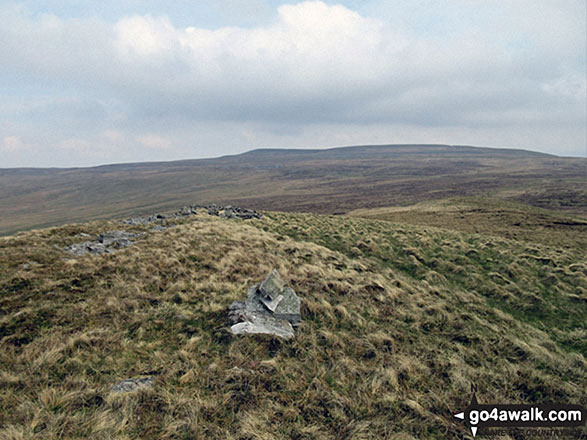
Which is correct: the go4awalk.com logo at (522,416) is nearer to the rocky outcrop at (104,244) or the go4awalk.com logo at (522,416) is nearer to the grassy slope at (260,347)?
the grassy slope at (260,347)

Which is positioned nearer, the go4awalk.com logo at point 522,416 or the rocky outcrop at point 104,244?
the go4awalk.com logo at point 522,416

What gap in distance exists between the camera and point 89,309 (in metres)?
7.47

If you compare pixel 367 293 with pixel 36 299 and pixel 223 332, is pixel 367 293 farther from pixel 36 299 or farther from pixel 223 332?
pixel 36 299

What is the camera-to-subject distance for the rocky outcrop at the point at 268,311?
23.3 ft

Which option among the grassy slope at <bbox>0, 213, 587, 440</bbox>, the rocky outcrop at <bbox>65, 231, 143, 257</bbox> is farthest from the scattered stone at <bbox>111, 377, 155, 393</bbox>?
the rocky outcrop at <bbox>65, 231, 143, 257</bbox>

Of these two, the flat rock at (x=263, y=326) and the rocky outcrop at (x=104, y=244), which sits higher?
the rocky outcrop at (x=104, y=244)

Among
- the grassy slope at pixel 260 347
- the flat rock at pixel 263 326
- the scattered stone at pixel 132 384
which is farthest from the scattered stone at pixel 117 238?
the scattered stone at pixel 132 384

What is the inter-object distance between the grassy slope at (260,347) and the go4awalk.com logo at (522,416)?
21cm

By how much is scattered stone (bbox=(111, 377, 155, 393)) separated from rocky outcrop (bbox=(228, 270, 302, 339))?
2.08 meters

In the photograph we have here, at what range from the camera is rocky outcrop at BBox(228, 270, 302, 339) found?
23.3 ft

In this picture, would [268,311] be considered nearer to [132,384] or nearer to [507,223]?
[132,384]

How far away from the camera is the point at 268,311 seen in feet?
25.7

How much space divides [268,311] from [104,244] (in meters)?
10.2

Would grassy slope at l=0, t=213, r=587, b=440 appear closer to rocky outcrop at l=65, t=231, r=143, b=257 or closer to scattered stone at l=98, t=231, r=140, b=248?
rocky outcrop at l=65, t=231, r=143, b=257
